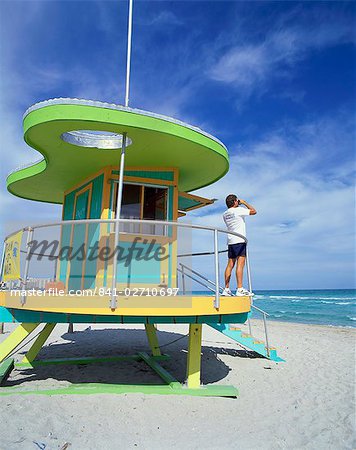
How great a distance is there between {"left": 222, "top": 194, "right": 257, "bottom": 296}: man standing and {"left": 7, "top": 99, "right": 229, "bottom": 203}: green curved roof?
1.40 m

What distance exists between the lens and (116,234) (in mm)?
4992

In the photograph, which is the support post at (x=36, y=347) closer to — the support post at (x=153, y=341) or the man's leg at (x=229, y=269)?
the support post at (x=153, y=341)

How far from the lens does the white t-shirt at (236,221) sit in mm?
6461

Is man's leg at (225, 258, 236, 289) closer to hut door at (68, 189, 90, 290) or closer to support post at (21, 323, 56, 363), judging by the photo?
hut door at (68, 189, 90, 290)

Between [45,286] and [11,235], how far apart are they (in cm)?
137

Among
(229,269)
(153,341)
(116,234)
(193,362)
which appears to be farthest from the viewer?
(153,341)

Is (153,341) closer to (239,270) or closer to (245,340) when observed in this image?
(245,340)

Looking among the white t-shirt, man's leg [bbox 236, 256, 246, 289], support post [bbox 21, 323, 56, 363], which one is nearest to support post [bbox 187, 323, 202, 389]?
man's leg [bbox 236, 256, 246, 289]

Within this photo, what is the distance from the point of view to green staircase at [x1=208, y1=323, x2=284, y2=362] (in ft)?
27.7

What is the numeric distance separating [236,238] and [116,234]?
2.49 m

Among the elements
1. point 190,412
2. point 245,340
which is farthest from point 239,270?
point 245,340

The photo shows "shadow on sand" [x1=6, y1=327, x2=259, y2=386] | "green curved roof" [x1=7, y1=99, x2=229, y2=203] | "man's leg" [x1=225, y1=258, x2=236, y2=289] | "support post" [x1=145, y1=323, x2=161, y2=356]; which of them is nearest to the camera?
"green curved roof" [x1=7, y1=99, x2=229, y2=203]

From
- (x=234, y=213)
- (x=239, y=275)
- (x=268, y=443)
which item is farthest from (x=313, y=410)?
(x=234, y=213)

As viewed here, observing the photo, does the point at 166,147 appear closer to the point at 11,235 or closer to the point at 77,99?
the point at 77,99
